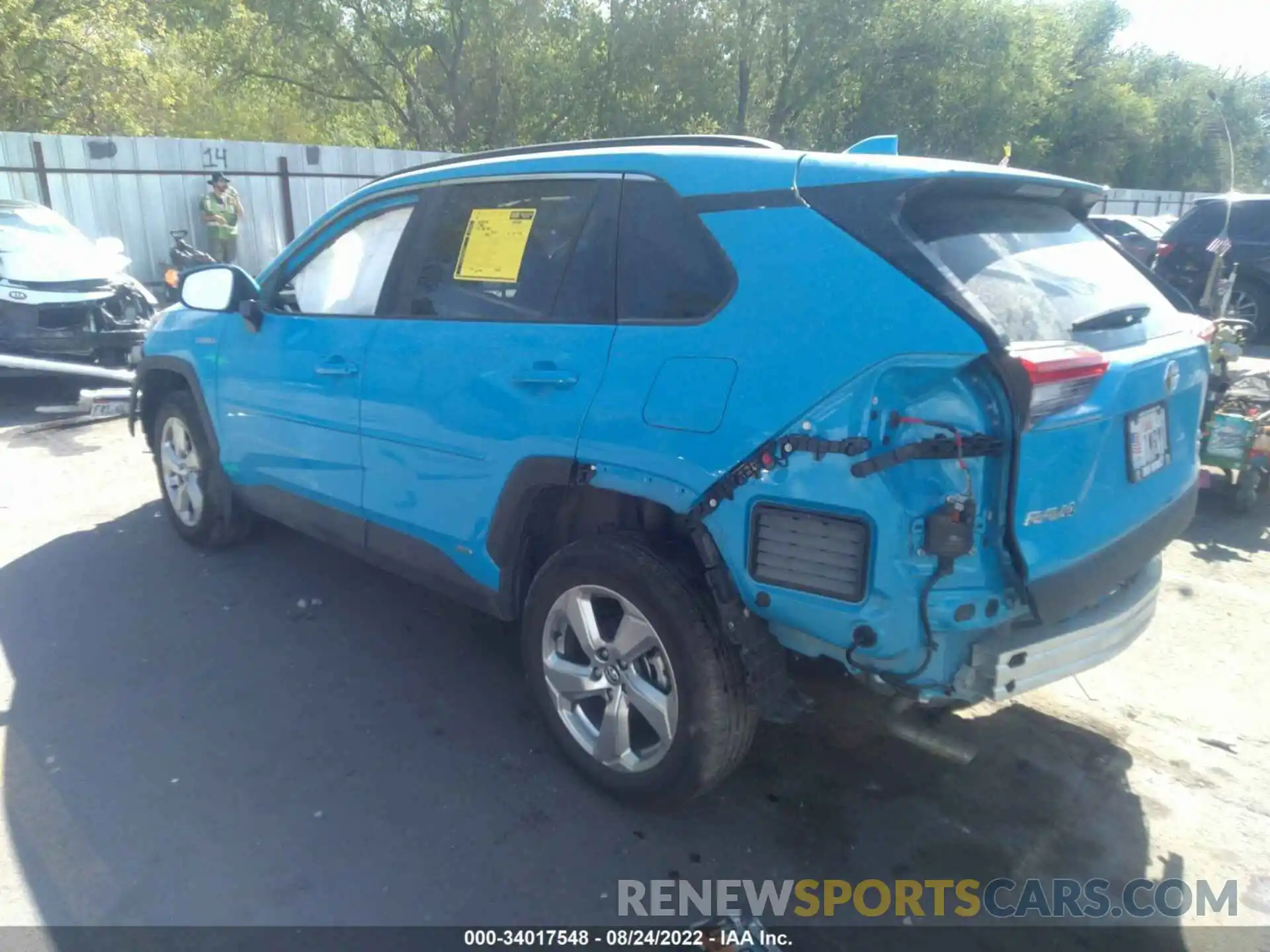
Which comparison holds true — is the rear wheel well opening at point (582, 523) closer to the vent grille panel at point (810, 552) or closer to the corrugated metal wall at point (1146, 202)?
the vent grille panel at point (810, 552)

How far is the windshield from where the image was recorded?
919 centimetres

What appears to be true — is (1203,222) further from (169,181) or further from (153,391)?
(169,181)

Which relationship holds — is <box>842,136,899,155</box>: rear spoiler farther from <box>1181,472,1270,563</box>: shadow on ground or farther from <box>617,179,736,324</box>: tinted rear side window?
<box>1181,472,1270,563</box>: shadow on ground

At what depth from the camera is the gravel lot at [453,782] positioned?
8.96 ft

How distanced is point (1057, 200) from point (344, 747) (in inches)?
121

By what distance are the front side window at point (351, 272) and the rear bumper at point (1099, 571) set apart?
8.81 ft

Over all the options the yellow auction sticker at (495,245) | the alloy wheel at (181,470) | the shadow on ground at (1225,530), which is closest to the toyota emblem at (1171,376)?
the yellow auction sticker at (495,245)

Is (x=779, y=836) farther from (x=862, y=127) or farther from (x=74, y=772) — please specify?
(x=862, y=127)

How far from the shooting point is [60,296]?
8781 millimetres

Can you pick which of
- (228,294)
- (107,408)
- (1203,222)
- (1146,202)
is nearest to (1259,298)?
(1203,222)

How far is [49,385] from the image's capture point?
9328 millimetres

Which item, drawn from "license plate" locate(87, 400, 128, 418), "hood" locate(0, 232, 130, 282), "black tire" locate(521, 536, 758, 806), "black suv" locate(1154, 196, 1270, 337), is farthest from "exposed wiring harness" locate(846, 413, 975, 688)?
"black suv" locate(1154, 196, 1270, 337)

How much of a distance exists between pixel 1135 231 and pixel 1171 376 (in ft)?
50.9

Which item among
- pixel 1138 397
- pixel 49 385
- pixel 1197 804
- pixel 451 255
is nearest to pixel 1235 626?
pixel 1197 804
